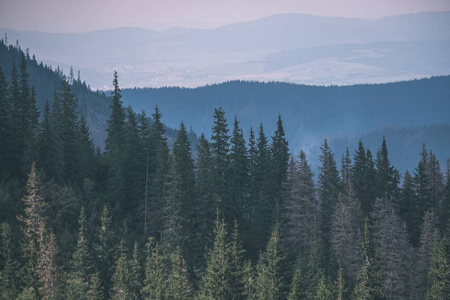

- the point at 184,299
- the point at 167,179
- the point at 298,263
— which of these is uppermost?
the point at 167,179

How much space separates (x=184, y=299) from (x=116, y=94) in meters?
43.7

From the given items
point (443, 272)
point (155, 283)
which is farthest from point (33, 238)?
point (443, 272)

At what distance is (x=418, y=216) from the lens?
71688 millimetres

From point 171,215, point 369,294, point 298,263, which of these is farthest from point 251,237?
point 369,294

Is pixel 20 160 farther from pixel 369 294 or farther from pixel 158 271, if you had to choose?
pixel 369 294

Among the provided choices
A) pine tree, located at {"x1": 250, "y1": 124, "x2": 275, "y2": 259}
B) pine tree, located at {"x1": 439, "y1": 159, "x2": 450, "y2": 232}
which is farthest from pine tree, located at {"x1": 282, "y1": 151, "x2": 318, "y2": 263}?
pine tree, located at {"x1": 439, "y1": 159, "x2": 450, "y2": 232}

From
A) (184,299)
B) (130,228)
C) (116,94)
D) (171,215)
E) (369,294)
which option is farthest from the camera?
(116,94)

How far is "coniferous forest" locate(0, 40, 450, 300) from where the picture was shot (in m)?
43.4

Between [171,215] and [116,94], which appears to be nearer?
[171,215]

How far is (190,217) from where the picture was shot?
5891 centimetres

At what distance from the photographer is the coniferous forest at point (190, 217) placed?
4341cm

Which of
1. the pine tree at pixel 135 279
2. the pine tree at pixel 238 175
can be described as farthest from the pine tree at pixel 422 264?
the pine tree at pixel 135 279

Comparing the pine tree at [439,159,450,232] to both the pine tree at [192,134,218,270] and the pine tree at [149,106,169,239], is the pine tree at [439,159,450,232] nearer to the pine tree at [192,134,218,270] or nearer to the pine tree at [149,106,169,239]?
the pine tree at [192,134,218,270]

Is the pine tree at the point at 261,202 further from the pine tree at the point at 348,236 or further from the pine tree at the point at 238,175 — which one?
the pine tree at the point at 348,236
